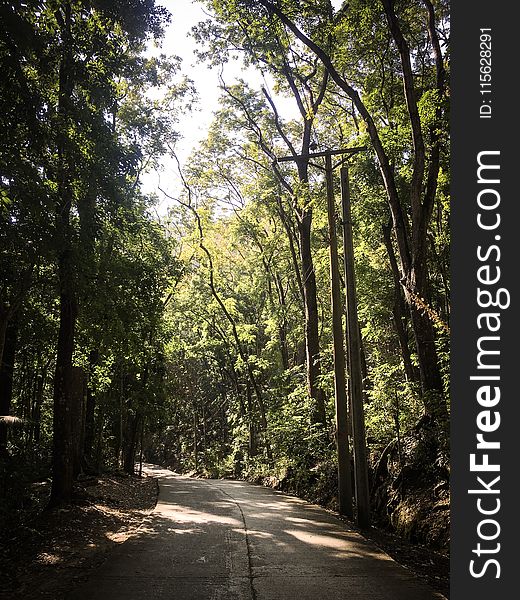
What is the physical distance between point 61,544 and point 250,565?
3649mm

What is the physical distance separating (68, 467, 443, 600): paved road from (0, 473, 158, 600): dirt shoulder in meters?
0.38

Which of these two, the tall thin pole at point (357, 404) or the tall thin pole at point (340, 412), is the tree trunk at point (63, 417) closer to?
the tall thin pole at point (340, 412)

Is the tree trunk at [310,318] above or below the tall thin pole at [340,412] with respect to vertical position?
above

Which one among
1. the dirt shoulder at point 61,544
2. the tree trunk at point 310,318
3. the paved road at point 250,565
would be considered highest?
the tree trunk at point 310,318

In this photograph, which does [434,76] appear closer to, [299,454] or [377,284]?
[377,284]

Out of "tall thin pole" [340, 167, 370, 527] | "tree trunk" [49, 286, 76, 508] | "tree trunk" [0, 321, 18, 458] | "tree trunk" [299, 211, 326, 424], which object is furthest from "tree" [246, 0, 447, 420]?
"tree trunk" [0, 321, 18, 458]

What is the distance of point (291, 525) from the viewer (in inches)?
384

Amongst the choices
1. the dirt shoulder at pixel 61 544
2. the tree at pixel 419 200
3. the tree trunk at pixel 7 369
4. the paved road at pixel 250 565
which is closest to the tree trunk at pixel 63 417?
the dirt shoulder at pixel 61 544

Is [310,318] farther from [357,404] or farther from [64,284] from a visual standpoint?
[64,284]

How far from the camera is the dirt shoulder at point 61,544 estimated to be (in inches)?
243

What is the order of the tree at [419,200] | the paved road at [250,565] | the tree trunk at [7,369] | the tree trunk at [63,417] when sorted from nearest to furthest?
the paved road at [250,565]
the tree at [419,200]
the tree trunk at [63,417]
the tree trunk at [7,369]

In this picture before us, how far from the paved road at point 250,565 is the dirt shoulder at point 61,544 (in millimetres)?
379

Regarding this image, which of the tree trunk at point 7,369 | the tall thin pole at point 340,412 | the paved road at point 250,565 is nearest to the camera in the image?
the paved road at point 250,565

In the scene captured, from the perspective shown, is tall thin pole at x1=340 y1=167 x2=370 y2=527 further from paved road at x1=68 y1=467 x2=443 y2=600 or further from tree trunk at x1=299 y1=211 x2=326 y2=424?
tree trunk at x1=299 y1=211 x2=326 y2=424
